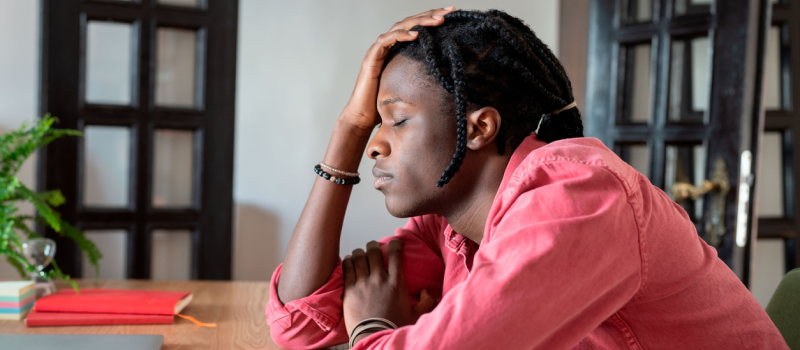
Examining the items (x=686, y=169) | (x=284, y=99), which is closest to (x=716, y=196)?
(x=686, y=169)

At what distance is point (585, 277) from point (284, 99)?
2940 millimetres

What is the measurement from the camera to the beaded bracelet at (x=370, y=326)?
100cm

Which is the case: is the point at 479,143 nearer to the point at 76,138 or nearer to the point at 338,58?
the point at 76,138

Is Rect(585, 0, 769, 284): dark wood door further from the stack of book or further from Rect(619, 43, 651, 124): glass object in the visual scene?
the stack of book

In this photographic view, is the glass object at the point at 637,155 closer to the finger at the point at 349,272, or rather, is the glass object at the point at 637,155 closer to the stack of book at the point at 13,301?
the finger at the point at 349,272

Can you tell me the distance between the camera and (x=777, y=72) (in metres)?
2.73

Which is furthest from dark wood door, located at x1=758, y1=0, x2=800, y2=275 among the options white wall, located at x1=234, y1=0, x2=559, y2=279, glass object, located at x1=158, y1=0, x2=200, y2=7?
glass object, located at x1=158, y1=0, x2=200, y2=7

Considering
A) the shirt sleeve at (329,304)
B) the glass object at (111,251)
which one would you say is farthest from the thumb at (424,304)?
the glass object at (111,251)

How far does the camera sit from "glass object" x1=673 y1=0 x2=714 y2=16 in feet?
7.20

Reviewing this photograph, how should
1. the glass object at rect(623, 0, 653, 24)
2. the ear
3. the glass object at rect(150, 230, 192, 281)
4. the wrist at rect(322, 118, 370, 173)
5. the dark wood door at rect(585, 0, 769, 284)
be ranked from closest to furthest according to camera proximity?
the ear → the wrist at rect(322, 118, 370, 173) → the dark wood door at rect(585, 0, 769, 284) → the glass object at rect(623, 0, 653, 24) → the glass object at rect(150, 230, 192, 281)

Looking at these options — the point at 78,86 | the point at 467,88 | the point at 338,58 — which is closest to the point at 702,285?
the point at 467,88

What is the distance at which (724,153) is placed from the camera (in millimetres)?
2139

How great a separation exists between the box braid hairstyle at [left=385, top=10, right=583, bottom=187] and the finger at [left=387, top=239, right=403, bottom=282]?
Result: 0.76 feet

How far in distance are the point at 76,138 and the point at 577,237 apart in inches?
88.3
